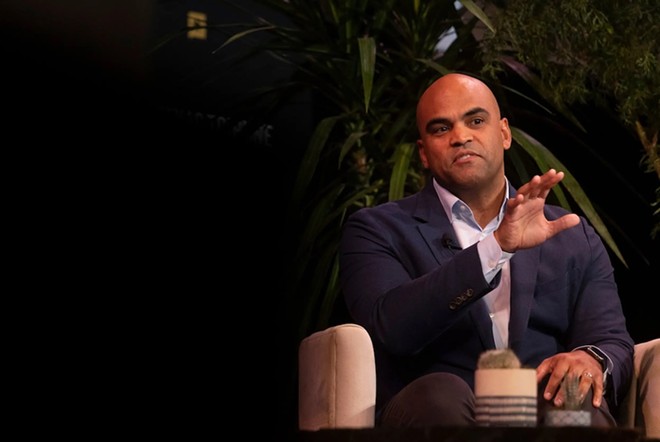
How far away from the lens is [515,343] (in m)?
2.15

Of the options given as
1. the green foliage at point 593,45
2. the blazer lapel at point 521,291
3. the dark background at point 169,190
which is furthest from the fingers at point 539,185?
the dark background at point 169,190

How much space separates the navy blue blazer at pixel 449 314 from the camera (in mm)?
2057

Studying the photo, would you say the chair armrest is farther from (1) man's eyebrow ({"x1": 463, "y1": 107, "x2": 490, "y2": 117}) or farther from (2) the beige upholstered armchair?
(1) man's eyebrow ({"x1": 463, "y1": 107, "x2": 490, "y2": 117})

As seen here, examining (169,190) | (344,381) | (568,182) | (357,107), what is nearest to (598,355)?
(344,381)

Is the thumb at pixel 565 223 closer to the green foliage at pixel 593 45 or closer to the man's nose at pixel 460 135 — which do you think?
the man's nose at pixel 460 135

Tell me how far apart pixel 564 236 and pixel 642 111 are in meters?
0.99

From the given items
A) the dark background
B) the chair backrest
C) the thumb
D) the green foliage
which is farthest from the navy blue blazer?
the dark background

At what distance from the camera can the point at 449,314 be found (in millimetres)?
1986

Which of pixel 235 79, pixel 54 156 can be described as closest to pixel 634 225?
pixel 235 79

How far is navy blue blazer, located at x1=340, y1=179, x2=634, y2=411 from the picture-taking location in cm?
206

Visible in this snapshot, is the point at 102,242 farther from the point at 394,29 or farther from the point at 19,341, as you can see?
the point at 394,29

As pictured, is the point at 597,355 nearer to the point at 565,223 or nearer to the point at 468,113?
the point at 565,223

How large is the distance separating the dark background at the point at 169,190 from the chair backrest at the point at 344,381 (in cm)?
121

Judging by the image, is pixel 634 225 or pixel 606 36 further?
pixel 634 225
